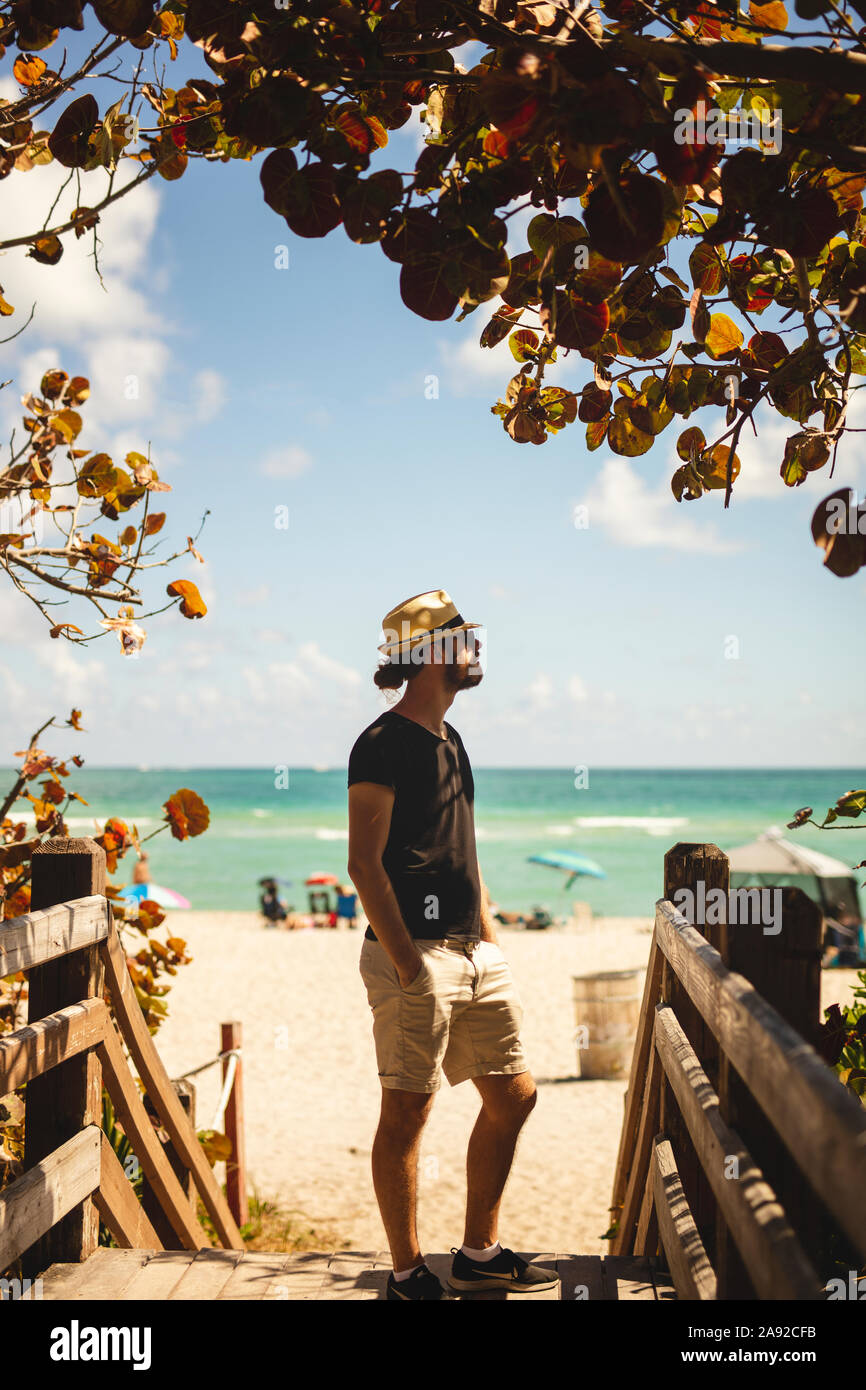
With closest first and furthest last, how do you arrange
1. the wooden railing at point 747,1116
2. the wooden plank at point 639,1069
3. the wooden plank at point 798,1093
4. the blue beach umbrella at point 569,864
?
the wooden plank at point 798,1093 → the wooden railing at point 747,1116 → the wooden plank at point 639,1069 → the blue beach umbrella at point 569,864

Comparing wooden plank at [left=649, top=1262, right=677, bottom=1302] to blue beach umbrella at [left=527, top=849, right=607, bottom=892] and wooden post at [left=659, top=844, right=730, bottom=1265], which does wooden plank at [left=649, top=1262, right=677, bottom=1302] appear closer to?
wooden post at [left=659, top=844, right=730, bottom=1265]

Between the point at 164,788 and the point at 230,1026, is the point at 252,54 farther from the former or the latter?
the point at 164,788

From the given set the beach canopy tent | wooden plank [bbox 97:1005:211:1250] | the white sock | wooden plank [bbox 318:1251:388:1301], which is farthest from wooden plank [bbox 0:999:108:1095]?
the beach canopy tent

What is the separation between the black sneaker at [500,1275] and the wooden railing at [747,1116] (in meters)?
0.40

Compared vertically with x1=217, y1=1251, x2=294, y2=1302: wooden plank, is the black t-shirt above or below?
above

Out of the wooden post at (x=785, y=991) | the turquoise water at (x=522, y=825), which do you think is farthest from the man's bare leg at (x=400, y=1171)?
the turquoise water at (x=522, y=825)

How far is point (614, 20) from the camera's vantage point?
204 cm

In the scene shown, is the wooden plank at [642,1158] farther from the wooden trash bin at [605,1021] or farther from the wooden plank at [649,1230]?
the wooden trash bin at [605,1021]

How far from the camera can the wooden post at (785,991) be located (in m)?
1.77

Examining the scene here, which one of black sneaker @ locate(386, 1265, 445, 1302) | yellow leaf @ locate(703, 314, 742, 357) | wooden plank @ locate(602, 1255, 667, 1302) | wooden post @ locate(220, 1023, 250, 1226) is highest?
yellow leaf @ locate(703, 314, 742, 357)

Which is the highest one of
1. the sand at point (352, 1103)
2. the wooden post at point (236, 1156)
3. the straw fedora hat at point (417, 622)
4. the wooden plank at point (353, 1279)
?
the straw fedora hat at point (417, 622)

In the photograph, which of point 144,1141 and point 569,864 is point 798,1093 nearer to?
point 144,1141

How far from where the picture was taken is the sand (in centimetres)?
660

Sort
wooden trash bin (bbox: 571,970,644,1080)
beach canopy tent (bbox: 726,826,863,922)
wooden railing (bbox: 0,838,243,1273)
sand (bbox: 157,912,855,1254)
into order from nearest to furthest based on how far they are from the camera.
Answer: wooden railing (bbox: 0,838,243,1273), sand (bbox: 157,912,855,1254), wooden trash bin (bbox: 571,970,644,1080), beach canopy tent (bbox: 726,826,863,922)
